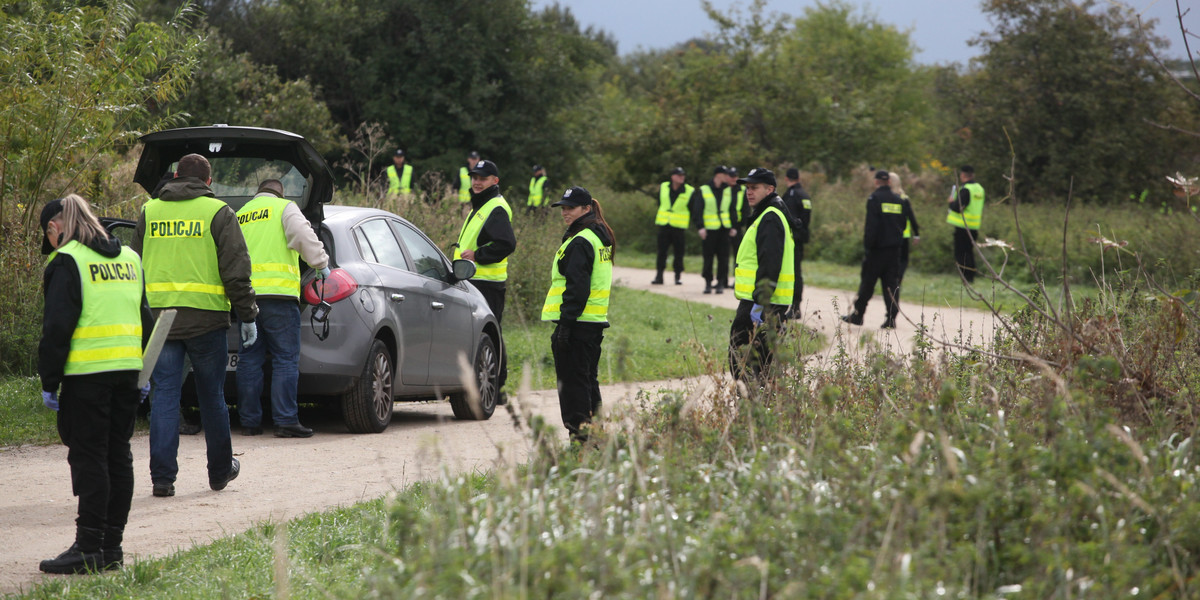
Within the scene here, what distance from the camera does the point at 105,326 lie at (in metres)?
5.49

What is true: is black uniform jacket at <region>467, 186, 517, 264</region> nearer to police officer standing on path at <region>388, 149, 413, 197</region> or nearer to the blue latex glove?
the blue latex glove

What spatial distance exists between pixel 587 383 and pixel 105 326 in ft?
10.1

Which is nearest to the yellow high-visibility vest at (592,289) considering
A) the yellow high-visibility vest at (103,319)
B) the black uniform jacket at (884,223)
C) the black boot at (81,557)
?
the yellow high-visibility vest at (103,319)

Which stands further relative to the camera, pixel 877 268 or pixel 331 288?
pixel 877 268

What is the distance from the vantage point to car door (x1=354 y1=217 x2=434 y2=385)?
9.00m

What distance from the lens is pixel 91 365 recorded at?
541 cm

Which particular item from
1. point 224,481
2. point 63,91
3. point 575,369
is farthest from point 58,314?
point 63,91

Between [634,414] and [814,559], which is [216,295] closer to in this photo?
[634,414]

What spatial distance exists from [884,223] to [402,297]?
8451 mm

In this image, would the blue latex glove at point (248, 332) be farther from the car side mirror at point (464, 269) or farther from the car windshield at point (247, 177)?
the car side mirror at point (464, 269)

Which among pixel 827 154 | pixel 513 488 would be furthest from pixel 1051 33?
pixel 513 488

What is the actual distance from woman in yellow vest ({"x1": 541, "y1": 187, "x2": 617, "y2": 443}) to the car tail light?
63.3 inches

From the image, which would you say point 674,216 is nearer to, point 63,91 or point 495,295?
point 495,295

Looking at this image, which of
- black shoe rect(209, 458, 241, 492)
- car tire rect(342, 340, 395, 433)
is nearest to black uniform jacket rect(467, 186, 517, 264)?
car tire rect(342, 340, 395, 433)
